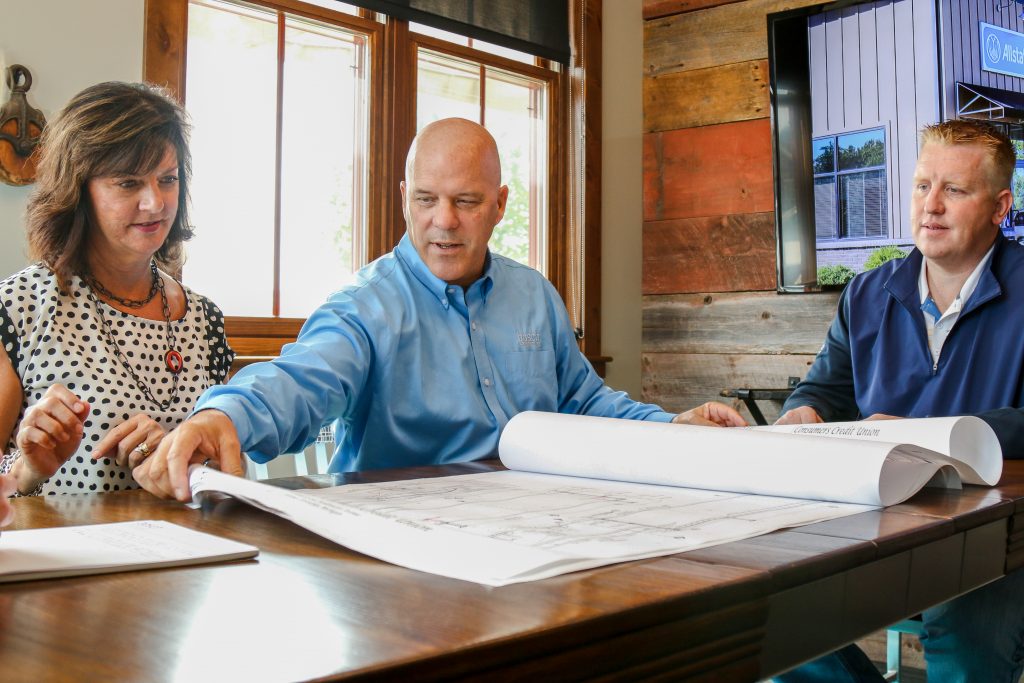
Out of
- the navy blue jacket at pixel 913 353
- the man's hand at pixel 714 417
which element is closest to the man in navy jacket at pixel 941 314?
the navy blue jacket at pixel 913 353

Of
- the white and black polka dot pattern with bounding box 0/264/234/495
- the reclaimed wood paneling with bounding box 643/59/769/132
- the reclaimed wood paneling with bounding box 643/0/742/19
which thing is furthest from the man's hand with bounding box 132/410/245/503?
the reclaimed wood paneling with bounding box 643/0/742/19

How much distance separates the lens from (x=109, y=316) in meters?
1.65

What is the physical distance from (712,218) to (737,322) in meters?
0.41

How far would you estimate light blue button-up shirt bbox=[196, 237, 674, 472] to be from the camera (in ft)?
Answer: 4.79

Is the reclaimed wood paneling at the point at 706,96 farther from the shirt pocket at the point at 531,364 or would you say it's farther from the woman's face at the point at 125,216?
the woman's face at the point at 125,216

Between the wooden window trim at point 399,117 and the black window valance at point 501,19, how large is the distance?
5 cm

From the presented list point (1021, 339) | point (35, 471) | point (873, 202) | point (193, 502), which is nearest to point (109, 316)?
point (35, 471)

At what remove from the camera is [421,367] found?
1.65m

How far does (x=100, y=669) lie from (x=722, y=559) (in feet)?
1.35

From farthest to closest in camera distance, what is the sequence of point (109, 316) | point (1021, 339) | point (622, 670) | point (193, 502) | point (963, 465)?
point (1021, 339) < point (109, 316) < point (963, 465) < point (193, 502) < point (622, 670)

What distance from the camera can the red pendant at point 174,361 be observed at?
1.68 metres

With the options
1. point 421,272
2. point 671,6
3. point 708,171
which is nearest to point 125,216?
point 421,272

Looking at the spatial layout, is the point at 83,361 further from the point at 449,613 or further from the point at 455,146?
the point at 449,613

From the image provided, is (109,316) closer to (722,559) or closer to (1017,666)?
(722,559)
